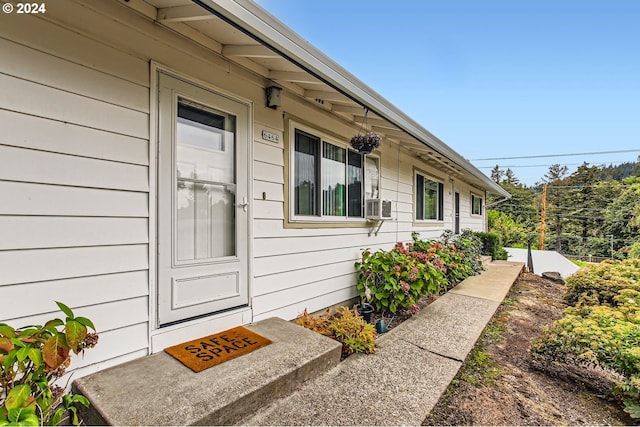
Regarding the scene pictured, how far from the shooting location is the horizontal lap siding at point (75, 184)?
1.62 metres

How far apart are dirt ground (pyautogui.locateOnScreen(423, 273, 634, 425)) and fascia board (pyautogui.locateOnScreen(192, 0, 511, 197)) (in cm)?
279

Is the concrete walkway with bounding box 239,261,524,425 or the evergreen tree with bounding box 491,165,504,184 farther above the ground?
the evergreen tree with bounding box 491,165,504,184

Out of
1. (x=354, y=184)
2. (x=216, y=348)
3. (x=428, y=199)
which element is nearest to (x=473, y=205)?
(x=428, y=199)

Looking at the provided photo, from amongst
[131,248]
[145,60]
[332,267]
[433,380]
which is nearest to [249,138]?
[145,60]

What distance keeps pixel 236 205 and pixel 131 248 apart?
3.08 feet

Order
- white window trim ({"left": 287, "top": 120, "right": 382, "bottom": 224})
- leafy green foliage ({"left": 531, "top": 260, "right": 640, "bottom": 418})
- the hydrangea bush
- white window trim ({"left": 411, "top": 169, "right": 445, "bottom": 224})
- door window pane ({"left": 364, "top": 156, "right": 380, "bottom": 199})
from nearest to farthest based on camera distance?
leafy green foliage ({"left": 531, "top": 260, "right": 640, "bottom": 418}), white window trim ({"left": 287, "top": 120, "right": 382, "bottom": 224}), the hydrangea bush, door window pane ({"left": 364, "top": 156, "right": 380, "bottom": 199}), white window trim ({"left": 411, "top": 169, "right": 445, "bottom": 224})

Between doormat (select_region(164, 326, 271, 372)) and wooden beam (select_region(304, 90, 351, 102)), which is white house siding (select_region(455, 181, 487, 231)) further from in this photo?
doormat (select_region(164, 326, 271, 372))

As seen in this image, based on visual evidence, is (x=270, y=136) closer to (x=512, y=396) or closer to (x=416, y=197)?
(x=512, y=396)

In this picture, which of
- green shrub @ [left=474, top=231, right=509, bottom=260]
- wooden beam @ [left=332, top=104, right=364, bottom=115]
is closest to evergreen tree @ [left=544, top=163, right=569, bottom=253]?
green shrub @ [left=474, top=231, right=509, bottom=260]

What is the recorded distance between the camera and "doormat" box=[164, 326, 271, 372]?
207 centimetres

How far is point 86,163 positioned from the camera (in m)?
1.87

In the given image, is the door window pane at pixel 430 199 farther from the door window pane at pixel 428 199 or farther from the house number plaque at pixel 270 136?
the house number plaque at pixel 270 136

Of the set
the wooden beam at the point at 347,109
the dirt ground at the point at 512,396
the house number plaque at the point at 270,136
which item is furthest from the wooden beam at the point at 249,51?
the dirt ground at the point at 512,396

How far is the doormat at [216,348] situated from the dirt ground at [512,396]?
54.5 inches
